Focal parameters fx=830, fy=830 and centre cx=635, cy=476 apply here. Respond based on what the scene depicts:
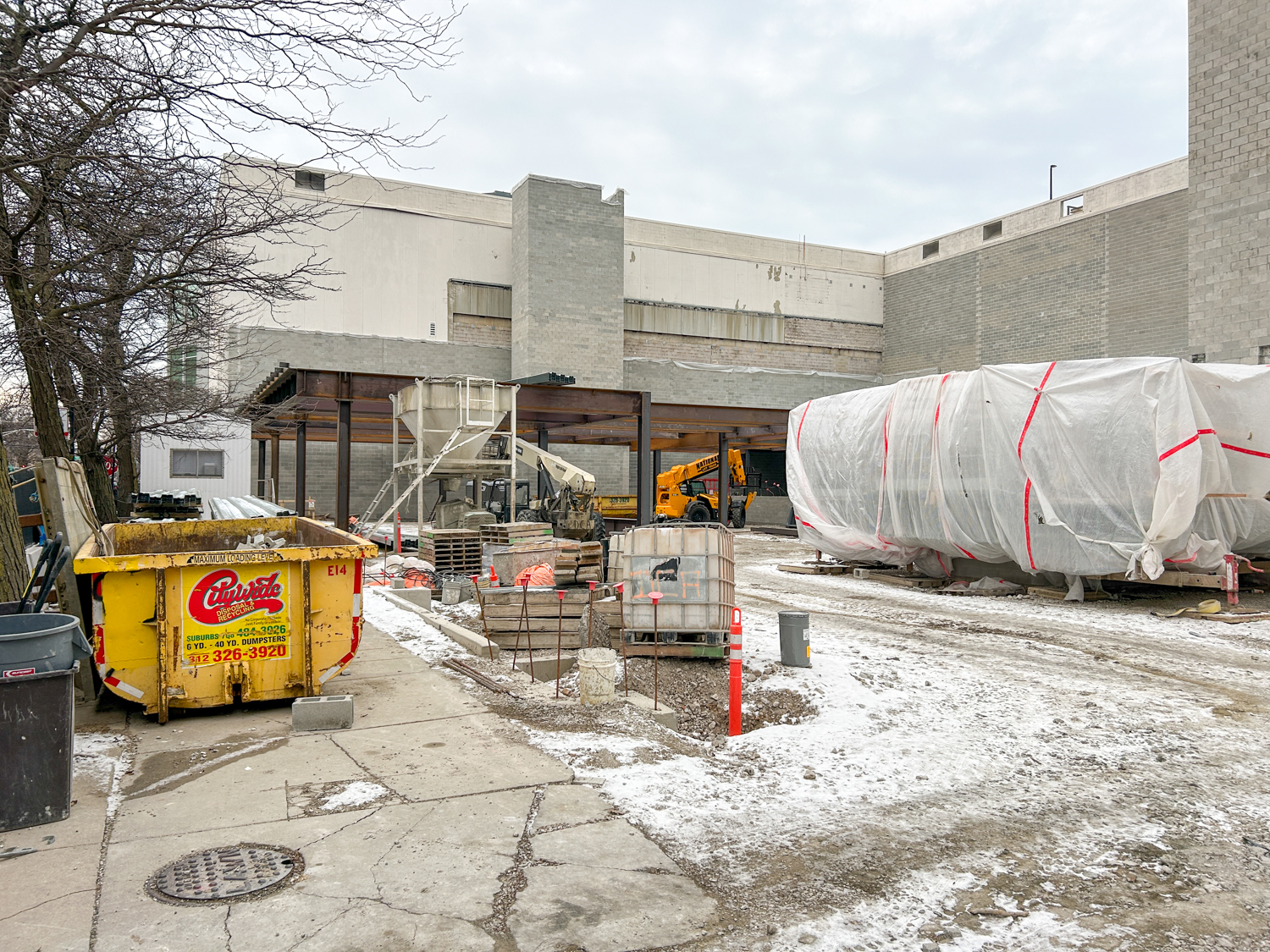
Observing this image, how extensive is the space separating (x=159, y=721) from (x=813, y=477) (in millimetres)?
14274

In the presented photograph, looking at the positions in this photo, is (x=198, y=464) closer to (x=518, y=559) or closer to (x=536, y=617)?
(x=518, y=559)

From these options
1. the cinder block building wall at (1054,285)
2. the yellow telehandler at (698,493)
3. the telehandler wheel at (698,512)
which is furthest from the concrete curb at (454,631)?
the cinder block building wall at (1054,285)

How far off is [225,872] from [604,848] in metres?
1.69

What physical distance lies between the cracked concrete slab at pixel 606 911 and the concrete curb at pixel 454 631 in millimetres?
4952

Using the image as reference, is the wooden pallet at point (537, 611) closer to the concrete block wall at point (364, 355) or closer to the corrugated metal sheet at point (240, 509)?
the corrugated metal sheet at point (240, 509)

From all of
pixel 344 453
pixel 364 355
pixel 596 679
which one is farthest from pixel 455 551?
pixel 364 355

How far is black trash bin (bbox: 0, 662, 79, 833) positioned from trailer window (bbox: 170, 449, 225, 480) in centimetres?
2486

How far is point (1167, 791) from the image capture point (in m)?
5.29

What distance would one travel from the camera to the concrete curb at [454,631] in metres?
8.66

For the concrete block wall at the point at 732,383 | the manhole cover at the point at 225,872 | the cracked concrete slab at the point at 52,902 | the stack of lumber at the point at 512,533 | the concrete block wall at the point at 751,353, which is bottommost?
the manhole cover at the point at 225,872

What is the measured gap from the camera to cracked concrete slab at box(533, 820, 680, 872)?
3852 mm

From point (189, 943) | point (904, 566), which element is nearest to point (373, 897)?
point (189, 943)

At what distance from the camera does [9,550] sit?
20.5ft

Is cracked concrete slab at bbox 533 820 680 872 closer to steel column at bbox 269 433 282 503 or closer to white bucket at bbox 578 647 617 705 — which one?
white bucket at bbox 578 647 617 705
